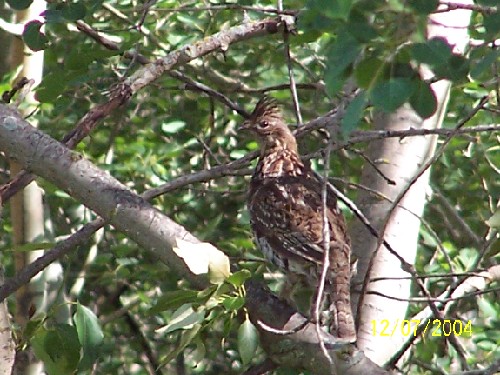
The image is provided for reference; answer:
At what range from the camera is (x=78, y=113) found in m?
6.67

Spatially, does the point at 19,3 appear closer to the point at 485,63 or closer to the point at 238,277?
the point at 238,277

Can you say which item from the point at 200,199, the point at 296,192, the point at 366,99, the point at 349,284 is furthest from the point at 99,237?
the point at 366,99

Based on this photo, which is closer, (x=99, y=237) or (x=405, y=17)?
(x=405, y=17)

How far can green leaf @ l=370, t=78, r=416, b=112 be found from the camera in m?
2.10

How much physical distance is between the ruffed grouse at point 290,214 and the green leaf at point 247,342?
3.33 feet

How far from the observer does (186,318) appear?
8.94 ft

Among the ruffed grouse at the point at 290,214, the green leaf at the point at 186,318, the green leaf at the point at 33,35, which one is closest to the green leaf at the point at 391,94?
the green leaf at the point at 186,318

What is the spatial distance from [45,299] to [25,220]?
472 millimetres

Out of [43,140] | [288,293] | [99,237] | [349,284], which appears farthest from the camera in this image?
[99,237]

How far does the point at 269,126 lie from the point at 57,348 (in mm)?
2335

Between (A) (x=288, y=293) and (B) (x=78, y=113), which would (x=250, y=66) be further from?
(A) (x=288, y=293)

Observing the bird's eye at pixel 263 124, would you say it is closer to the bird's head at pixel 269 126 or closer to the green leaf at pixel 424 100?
the bird's head at pixel 269 126

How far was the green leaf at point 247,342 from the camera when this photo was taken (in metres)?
2.78

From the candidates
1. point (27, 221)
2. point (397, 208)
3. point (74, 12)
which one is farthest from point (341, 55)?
point (27, 221)
